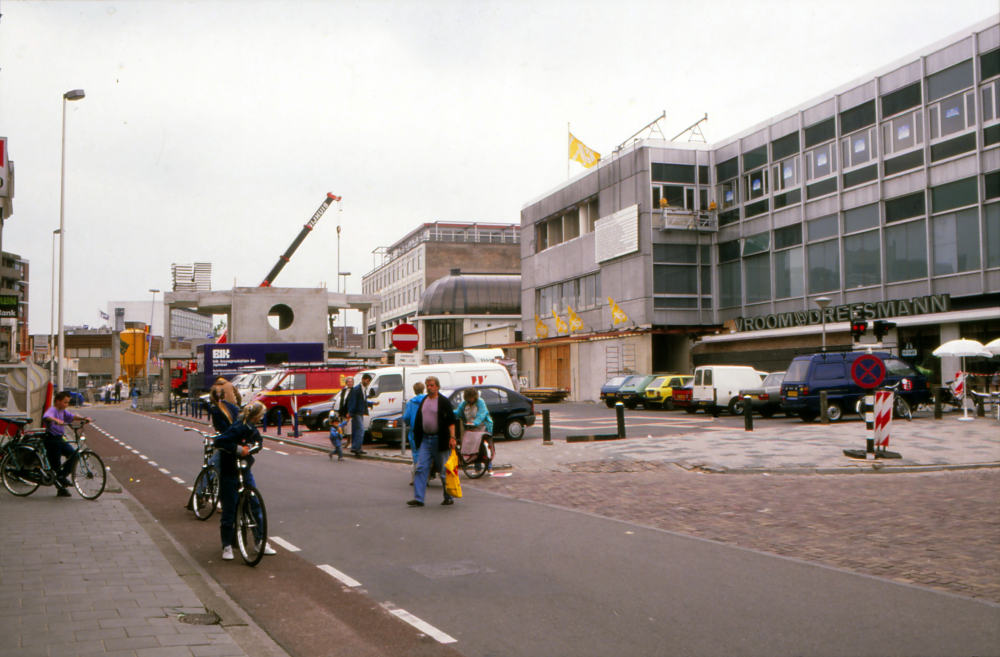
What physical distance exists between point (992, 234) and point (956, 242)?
141cm

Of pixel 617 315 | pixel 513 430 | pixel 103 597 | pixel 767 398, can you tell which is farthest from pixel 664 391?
pixel 103 597

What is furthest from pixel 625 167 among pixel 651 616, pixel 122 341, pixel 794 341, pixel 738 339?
pixel 122 341

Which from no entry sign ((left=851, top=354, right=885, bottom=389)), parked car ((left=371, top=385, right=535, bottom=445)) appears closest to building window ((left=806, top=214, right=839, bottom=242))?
parked car ((left=371, top=385, right=535, bottom=445))

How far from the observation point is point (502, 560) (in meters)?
7.50

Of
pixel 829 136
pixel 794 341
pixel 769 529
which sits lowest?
pixel 769 529

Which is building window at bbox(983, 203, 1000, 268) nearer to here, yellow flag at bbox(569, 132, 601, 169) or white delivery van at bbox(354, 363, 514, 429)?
white delivery van at bbox(354, 363, 514, 429)

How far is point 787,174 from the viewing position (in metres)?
38.2

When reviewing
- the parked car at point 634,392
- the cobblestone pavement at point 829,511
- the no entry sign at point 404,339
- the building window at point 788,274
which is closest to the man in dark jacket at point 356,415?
the no entry sign at point 404,339

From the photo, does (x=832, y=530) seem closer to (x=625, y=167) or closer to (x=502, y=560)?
(x=502, y=560)

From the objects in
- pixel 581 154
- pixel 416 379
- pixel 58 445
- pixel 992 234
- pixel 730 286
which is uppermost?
pixel 581 154

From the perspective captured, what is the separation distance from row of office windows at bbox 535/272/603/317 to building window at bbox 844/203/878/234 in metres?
15.6

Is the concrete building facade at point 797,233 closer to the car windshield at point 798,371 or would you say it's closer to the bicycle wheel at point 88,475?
the car windshield at point 798,371

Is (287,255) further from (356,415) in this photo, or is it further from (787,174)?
(356,415)

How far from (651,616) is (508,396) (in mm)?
16028
